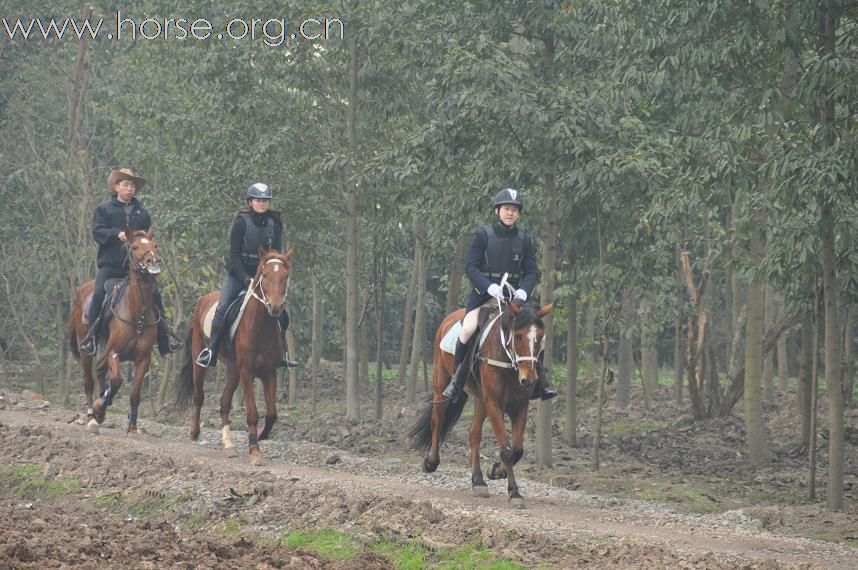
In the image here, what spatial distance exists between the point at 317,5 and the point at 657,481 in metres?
11.3

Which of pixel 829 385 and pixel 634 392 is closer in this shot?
pixel 829 385

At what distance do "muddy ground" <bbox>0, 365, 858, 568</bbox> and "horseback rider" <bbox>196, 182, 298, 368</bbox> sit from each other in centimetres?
185

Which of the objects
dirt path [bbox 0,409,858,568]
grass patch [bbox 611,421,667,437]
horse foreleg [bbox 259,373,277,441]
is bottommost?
dirt path [bbox 0,409,858,568]

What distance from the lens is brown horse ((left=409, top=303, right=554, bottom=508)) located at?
13266 millimetres

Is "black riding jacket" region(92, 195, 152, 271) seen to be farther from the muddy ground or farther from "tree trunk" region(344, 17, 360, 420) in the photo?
"tree trunk" region(344, 17, 360, 420)

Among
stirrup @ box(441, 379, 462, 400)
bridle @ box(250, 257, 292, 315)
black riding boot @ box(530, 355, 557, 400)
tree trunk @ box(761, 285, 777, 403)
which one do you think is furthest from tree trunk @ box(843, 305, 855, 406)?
bridle @ box(250, 257, 292, 315)

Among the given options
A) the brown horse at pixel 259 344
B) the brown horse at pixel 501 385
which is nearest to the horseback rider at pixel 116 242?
the brown horse at pixel 259 344

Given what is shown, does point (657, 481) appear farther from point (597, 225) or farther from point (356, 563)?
point (356, 563)

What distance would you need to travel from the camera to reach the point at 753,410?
19.8 metres

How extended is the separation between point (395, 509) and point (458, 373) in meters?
2.40

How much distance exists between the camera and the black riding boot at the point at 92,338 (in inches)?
784

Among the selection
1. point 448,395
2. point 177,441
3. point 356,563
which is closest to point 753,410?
point 448,395

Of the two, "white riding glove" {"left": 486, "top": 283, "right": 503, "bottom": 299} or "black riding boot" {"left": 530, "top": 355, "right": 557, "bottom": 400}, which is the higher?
"white riding glove" {"left": 486, "top": 283, "right": 503, "bottom": 299}

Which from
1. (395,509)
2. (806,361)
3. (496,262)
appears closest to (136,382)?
(496,262)
